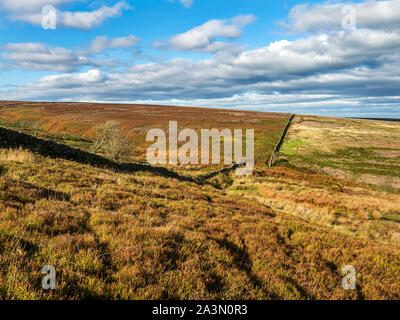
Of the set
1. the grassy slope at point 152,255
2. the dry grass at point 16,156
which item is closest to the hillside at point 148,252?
the grassy slope at point 152,255

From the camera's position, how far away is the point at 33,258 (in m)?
4.37

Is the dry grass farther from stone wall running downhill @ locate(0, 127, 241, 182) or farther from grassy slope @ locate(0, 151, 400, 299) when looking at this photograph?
grassy slope @ locate(0, 151, 400, 299)

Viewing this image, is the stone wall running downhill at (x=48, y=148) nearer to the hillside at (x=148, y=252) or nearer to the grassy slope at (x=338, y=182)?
the hillside at (x=148, y=252)

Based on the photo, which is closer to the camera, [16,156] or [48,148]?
[16,156]

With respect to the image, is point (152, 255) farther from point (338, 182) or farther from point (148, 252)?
point (338, 182)

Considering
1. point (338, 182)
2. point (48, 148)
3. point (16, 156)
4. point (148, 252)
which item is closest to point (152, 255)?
point (148, 252)

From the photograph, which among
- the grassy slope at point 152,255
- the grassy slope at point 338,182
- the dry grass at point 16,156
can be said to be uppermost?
the dry grass at point 16,156

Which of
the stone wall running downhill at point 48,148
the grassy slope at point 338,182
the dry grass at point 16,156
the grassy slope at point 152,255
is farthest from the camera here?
the grassy slope at point 338,182

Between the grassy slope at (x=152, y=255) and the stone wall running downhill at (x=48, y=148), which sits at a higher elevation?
the stone wall running downhill at (x=48, y=148)

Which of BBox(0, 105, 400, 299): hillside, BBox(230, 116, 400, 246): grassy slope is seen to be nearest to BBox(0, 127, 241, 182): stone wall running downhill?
BBox(0, 105, 400, 299): hillside

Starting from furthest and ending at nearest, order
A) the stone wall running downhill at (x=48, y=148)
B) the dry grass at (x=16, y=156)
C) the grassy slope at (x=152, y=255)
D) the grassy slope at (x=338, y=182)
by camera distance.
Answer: the grassy slope at (x=338, y=182)
the stone wall running downhill at (x=48, y=148)
the dry grass at (x=16, y=156)
the grassy slope at (x=152, y=255)

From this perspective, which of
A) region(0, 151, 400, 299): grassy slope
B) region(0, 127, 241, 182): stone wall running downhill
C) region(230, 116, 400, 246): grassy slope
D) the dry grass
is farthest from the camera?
region(230, 116, 400, 246): grassy slope
